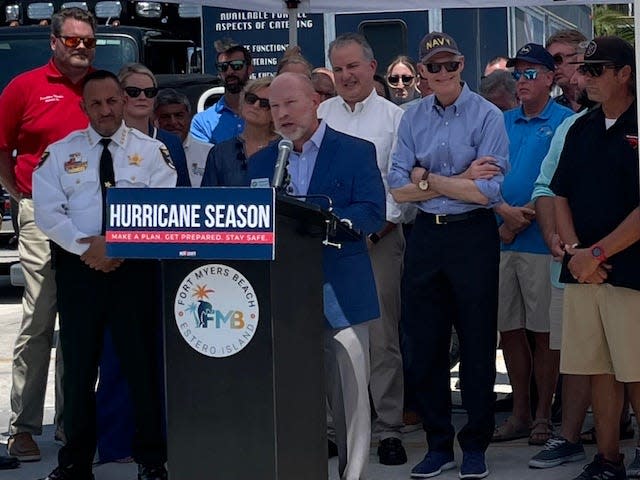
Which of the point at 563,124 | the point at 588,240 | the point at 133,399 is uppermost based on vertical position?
the point at 563,124

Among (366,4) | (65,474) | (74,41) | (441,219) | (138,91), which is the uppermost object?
(366,4)

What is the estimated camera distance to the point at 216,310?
15.7 feet

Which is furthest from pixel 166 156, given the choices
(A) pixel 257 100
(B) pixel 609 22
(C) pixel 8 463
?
(B) pixel 609 22

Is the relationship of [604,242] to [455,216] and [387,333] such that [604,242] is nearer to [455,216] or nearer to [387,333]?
[455,216]

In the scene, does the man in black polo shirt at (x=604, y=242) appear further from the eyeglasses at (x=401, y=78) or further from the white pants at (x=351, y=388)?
the eyeglasses at (x=401, y=78)

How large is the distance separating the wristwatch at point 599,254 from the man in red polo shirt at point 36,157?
2711 mm

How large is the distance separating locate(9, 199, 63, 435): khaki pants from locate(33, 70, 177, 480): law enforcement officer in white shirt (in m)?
0.65

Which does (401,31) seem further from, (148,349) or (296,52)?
(148,349)

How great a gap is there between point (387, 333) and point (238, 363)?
2.32 meters

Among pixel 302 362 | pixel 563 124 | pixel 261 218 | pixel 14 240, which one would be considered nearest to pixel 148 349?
pixel 302 362

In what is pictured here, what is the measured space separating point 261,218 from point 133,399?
197 cm

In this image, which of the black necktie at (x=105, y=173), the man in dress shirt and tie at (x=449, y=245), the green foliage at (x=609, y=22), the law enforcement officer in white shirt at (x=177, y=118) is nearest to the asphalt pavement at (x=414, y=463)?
the man in dress shirt and tie at (x=449, y=245)

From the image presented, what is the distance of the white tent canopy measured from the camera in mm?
8500

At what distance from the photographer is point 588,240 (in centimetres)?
596
